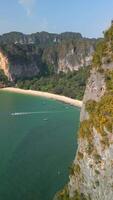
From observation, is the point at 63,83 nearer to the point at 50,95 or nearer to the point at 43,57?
the point at 50,95

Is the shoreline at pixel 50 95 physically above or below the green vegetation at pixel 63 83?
below

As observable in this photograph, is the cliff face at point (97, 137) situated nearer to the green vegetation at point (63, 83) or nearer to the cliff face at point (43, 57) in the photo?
the green vegetation at point (63, 83)

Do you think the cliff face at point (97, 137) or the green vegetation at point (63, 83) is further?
the green vegetation at point (63, 83)

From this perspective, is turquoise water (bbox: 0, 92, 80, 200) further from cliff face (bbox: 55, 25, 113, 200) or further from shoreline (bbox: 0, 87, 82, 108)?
cliff face (bbox: 55, 25, 113, 200)

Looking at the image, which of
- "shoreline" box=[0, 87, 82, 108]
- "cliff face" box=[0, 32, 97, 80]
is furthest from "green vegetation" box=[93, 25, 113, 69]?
"cliff face" box=[0, 32, 97, 80]


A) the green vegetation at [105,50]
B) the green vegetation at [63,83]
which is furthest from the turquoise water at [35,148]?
the green vegetation at [63,83]
